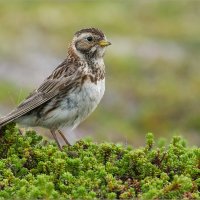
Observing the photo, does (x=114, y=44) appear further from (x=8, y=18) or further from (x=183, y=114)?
(x=183, y=114)

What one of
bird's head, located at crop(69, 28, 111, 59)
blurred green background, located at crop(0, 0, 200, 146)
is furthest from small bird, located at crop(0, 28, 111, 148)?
blurred green background, located at crop(0, 0, 200, 146)

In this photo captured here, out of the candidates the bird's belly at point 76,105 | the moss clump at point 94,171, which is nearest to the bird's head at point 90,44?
the bird's belly at point 76,105

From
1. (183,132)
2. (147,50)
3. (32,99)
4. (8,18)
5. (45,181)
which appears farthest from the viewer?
(8,18)

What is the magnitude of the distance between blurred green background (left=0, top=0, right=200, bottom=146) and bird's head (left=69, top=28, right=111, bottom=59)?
5.23 metres

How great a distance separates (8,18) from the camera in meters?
34.7

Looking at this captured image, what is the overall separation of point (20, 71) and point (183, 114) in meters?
5.59

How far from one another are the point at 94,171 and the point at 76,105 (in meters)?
2.93

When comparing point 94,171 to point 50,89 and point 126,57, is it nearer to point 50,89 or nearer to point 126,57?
point 50,89

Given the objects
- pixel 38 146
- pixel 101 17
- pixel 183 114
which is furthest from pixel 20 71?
pixel 38 146

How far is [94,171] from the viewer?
9.03 m

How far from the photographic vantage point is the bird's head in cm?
1271

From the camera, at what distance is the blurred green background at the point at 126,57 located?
2414 cm

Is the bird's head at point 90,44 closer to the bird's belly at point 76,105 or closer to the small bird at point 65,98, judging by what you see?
the small bird at point 65,98

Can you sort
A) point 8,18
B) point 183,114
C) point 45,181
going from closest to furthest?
point 45,181, point 183,114, point 8,18
